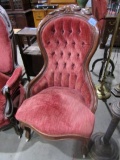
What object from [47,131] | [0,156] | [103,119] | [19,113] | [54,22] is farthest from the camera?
[103,119]

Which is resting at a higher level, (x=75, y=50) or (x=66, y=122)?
(x=75, y=50)

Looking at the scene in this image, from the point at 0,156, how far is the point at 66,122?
0.77 metres

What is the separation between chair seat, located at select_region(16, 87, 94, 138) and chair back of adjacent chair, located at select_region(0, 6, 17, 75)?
486 millimetres

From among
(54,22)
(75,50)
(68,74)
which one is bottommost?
(68,74)

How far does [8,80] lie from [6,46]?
382mm

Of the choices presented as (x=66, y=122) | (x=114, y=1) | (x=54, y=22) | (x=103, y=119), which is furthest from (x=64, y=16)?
(x=114, y=1)

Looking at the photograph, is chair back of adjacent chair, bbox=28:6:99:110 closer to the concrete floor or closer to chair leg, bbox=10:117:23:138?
chair leg, bbox=10:117:23:138

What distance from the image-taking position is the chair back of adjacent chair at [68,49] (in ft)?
3.46

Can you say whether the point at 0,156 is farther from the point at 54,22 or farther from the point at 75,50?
the point at 54,22

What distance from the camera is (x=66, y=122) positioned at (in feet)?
2.91

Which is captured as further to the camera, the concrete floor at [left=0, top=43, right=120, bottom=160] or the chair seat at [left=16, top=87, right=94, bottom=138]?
the concrete floor at [left=0, top=43, right=120, bottom=160]

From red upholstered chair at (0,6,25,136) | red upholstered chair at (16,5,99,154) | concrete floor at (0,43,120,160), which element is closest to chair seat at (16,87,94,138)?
red upholstered chair at (16,5,99,154)

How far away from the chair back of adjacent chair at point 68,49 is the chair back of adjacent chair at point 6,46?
1.00ft

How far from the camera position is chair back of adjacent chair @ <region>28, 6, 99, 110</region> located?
1.06 m
